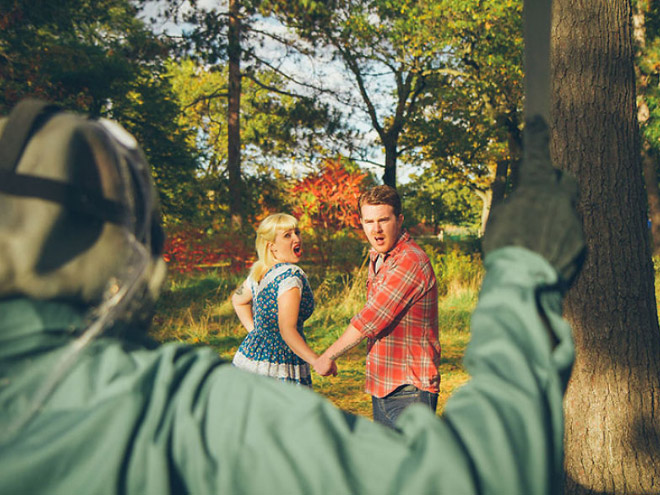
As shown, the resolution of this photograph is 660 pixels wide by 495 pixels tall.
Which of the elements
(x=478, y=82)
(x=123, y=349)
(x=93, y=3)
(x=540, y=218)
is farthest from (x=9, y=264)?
(x=478, y=82)

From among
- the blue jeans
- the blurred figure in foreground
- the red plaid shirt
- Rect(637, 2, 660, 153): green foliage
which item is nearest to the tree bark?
Rect(637, 2, 660, 153): green foliage

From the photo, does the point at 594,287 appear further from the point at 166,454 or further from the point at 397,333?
the point at 166,454

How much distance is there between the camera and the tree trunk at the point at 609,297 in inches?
137

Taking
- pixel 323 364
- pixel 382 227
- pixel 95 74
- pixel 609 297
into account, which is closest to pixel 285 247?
pixel 382 227

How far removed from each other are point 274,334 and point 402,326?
0.88m

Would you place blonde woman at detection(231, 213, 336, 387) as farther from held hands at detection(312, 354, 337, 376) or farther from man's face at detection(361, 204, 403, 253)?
man's face at detection(361, 204, 403, 253)

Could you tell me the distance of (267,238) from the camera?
3902 millimetres

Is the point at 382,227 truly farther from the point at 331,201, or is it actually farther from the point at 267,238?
the point at 331,201

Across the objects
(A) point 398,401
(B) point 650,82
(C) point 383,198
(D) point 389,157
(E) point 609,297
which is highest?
(B) point 650,82

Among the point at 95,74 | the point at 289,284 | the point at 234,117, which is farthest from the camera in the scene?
the point at 234,117

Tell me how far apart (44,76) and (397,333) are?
8416 millimetres

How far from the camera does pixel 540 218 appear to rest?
103 cm

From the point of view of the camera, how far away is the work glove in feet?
3.32

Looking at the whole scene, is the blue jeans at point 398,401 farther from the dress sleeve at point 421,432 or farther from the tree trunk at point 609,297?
the dress sleeve at point 421,432
